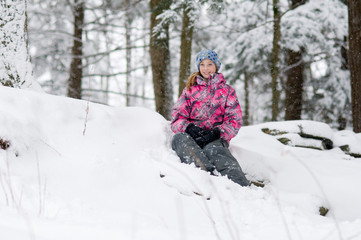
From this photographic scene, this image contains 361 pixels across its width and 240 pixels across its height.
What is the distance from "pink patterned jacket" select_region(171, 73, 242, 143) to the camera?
4.37 metres

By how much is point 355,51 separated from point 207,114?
3.66 m

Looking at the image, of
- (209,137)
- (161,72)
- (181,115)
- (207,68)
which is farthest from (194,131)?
(161,72)

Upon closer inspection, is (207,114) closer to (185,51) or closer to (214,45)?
(185,51)

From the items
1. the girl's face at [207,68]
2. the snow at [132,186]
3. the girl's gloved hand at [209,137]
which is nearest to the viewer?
the snow at [132,186]

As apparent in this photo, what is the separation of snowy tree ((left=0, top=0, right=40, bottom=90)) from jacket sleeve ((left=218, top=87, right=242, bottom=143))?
2625 millimetres

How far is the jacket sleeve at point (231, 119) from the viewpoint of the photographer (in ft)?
13.7

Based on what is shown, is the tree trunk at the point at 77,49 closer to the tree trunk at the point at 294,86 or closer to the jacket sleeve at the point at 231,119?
the tree trunk at the point at 294,86

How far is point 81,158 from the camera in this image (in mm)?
3301

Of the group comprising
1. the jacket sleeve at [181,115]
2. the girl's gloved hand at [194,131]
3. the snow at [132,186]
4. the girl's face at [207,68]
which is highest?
the girl's face at [207,68]

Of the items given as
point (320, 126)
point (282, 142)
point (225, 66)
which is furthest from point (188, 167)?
point (225, 66)

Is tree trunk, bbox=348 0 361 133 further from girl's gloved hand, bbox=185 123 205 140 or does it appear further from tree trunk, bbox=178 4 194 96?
girl's gloved hand, bbox=185 123 205 140

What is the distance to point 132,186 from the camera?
3.02 m

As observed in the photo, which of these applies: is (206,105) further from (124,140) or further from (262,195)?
(262,195)

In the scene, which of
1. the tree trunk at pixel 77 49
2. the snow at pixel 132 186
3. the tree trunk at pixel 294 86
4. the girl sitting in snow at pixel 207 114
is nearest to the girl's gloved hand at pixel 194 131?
the girl sitting in snow at pixel 207 114
